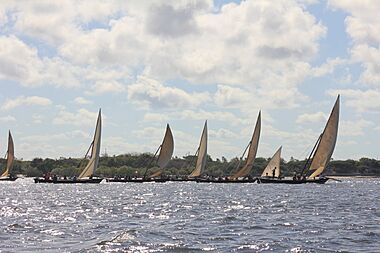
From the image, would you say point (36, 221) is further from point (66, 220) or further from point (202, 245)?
point (202, 245)

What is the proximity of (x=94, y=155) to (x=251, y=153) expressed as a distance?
33.1 metres

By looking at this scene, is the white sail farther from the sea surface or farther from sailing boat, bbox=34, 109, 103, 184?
the sea surface

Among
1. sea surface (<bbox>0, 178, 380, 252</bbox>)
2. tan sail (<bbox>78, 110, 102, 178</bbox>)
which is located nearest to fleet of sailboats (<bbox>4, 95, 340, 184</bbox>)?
tan sail (<bbox>78, 110, 102, 178</bbox>)

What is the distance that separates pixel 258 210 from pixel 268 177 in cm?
9241

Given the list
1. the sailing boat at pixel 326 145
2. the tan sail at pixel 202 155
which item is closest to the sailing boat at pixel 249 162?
the tan sail at pixel 202 155

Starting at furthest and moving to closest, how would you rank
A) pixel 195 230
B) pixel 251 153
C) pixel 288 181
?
pixel 251 153
pixel 288 181
pixel 195 230

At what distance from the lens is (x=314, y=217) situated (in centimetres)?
5406

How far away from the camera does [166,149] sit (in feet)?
550

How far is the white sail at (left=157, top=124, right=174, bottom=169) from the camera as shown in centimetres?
16675

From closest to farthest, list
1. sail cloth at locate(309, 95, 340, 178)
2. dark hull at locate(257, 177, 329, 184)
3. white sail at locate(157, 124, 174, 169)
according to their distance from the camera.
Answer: sail cloth at locate(309, 95, 340, 178)
dark hull at locate(257, 177, 329, 184)
white sail at locate(157, 124, 174, 169)

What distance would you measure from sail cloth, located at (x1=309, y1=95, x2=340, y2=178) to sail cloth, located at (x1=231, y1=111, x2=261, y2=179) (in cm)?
2250

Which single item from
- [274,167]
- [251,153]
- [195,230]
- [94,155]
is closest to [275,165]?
[274,167]

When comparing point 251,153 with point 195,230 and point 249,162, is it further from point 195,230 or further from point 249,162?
point 195,230

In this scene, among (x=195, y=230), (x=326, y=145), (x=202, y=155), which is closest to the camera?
(x=195, y=230)
